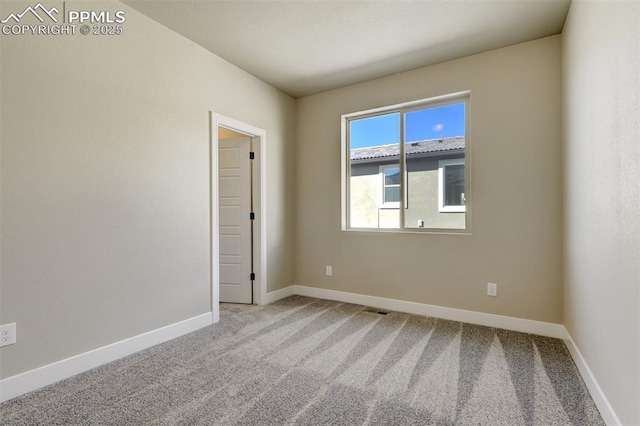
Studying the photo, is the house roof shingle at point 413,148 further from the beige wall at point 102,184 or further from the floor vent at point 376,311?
the floor vent at point 376,311

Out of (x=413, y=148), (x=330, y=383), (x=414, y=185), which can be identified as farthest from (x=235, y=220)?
(x=330, y=383)

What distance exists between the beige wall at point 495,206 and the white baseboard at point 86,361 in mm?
1984

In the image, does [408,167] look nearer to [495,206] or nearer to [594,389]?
[495,206]

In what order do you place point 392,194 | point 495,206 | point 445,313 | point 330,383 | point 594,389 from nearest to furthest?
point 594,389 → point 330,383 → point 495,206 → point 445,313 → point 392,194

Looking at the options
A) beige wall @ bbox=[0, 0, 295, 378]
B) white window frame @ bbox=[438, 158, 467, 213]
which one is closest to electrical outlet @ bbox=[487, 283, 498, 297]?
white window frame @ bbox=[438, 158, 467, 213]

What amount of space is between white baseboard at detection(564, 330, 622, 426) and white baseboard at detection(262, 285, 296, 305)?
2919mm

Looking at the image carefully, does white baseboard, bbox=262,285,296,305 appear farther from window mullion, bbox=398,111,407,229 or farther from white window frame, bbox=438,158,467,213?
white window frame, bbox=438,158,467,213

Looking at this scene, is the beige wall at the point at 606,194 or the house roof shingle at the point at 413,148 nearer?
the beige wall at the point at 606,194

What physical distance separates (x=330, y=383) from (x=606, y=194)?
1.91 metres

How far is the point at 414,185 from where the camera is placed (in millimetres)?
3500

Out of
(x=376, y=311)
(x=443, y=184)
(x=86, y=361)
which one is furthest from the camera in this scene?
(x=376, y=311)

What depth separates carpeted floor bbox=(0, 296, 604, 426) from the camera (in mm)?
1657

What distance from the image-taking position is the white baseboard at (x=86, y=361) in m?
1.84

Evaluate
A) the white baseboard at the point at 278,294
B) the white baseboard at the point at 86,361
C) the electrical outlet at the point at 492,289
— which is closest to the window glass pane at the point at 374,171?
the electrical outlet at the point at 492,289
